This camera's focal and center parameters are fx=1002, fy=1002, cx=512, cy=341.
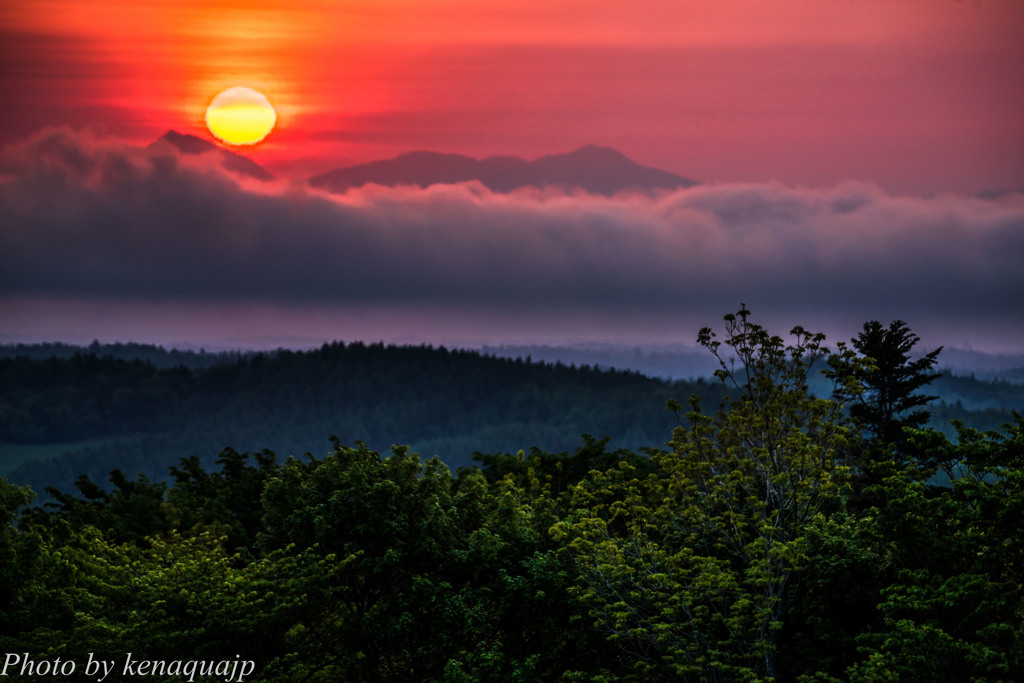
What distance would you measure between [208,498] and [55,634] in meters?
28.4

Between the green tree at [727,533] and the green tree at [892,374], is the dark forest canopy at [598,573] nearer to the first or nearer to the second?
the green tree at [727,533]

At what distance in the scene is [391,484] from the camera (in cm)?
3278

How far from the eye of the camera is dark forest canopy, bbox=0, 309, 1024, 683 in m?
28.0

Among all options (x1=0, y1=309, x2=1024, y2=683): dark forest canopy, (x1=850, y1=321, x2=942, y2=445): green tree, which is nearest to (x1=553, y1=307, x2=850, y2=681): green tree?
(x1=0, y1=309, x2=1024, y2=683): dark forest canopy

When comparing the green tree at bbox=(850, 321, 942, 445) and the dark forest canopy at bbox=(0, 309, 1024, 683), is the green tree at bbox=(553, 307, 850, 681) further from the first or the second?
the green tree at bbox=(850, 321, 942, 445)

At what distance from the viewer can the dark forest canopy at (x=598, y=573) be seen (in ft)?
91.7

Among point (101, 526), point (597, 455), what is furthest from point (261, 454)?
point (597, 455)

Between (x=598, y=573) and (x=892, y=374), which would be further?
(x=892, y=374)

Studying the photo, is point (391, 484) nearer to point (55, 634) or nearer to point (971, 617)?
point (55, 634)

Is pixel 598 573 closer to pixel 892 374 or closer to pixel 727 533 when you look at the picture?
pixel 727 533

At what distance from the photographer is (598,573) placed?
1225 inches

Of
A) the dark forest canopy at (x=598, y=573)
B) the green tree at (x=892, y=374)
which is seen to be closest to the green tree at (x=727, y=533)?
the dark forest canopy at (x=598, y=573)

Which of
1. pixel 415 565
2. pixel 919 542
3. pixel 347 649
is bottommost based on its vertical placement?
pixel 347 649

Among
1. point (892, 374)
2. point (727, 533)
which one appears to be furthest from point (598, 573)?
point (892, 374)
